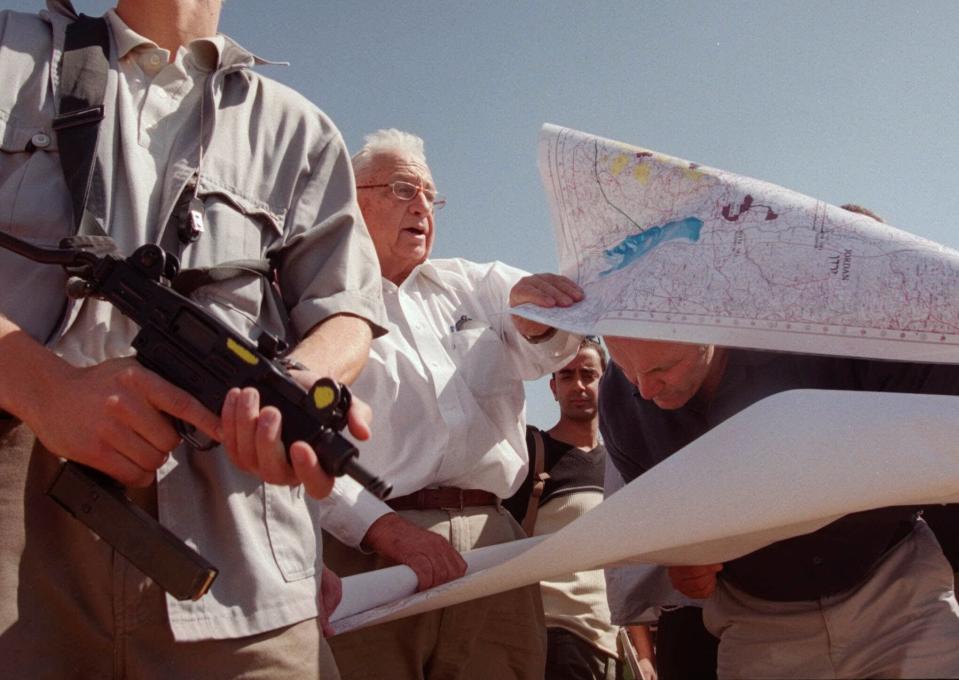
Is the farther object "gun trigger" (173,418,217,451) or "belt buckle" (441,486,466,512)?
"belt buckle" (441,486,466,512)

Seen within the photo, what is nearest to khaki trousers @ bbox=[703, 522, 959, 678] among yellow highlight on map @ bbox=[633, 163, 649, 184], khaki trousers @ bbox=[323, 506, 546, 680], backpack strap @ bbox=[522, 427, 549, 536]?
khaki trousers @ bbox=[323, 506, 546, 680]

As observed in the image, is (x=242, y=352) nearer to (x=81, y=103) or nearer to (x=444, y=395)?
(x=81, y=103)

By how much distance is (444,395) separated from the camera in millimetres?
3305

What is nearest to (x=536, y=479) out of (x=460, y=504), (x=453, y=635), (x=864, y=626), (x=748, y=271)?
(x=460, y=504)

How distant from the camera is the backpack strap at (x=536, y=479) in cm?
428

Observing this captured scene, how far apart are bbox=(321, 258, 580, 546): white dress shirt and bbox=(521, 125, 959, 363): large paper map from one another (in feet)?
2.75

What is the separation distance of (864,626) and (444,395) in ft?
4.88

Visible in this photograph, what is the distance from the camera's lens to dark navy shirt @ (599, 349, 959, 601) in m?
2.39

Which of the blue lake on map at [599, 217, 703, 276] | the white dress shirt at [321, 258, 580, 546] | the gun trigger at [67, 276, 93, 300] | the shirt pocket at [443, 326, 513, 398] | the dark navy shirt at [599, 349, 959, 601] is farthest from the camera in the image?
the shirt pocket at [443, 326, 513, 398]

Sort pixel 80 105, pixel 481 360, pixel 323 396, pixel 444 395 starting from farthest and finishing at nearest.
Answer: pixel 481 360 → pixel 444 395 → pixel 80 105 → pixel 323 396

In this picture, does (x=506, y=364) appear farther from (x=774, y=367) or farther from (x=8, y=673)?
(x=8, y=673)

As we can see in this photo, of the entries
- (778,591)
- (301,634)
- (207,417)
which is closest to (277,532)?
(301,634)

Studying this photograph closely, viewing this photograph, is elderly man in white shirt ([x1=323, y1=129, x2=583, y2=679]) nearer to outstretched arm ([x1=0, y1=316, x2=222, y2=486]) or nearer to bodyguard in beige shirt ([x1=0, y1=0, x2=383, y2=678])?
bodyguard in beige shirt ([x1=0, y1=0, x2=383, y2=678])

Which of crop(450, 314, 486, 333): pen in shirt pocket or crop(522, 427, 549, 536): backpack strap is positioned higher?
crop(450, 314, 486, 333): pen in shirt pocket
